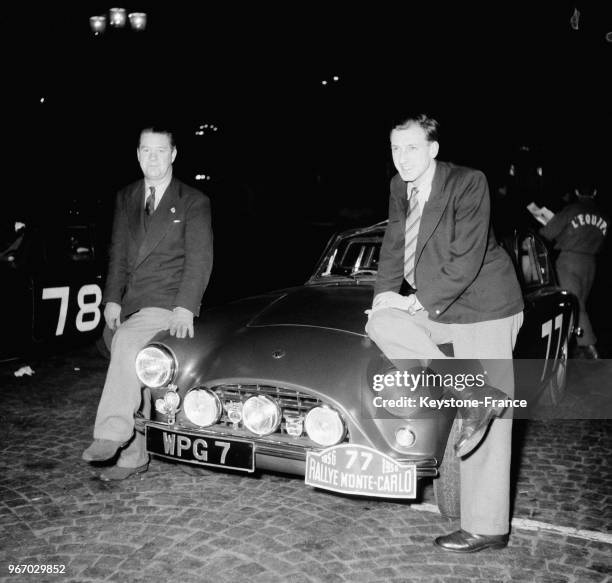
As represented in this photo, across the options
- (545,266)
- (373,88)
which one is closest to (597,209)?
(545,266)

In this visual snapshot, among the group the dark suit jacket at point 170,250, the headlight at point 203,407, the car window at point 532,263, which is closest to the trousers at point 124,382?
the dark suit jacket at point 170,250

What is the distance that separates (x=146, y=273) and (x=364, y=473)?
1.76 metres

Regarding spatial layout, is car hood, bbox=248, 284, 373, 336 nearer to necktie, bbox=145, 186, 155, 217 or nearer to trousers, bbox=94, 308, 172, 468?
trousers, bbox=94, 308, 172, 468

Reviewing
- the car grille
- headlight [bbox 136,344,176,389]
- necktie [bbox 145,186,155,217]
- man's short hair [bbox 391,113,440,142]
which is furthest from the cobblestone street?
man's short hair [bbox 391,113,440,142]

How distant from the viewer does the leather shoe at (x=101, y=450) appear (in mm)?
3195

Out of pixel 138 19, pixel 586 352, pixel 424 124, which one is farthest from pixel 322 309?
pixel 138 19

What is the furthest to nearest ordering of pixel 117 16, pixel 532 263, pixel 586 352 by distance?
pixel 117 16 < pixel 586 352 < pixel 532 263

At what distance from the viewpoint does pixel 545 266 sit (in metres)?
5.05

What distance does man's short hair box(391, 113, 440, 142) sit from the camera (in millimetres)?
2779

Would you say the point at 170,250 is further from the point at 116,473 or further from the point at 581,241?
the point at 581,241

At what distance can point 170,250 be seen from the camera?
3592 millimetres

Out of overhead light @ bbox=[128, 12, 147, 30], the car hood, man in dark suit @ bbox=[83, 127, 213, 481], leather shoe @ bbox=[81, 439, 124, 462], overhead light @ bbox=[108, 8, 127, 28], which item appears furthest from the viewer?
overhead light @ bbox=[108, 8, 127, 28]

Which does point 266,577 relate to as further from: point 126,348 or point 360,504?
point 126,348

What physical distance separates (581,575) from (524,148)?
43182 mm
